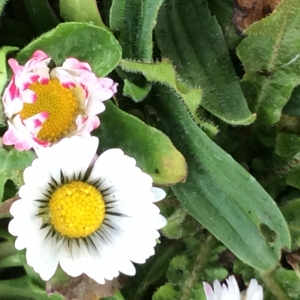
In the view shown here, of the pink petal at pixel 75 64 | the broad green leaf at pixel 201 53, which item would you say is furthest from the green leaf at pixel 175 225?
the pink petal at pixel 75 64

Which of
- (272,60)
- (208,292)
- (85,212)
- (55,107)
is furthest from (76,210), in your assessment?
(272,60)

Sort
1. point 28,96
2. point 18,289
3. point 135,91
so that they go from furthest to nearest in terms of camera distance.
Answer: point 18,289
point 135,91
point 28,96

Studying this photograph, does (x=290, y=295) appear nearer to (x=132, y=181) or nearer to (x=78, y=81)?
(x=132, y=181)

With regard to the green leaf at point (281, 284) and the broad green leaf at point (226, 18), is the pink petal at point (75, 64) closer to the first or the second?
the broad green leaf at point (226, 18)

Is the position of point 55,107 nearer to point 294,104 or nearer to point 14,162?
point 14,162

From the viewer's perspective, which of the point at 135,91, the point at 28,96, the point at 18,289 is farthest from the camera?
the point at 18,289
